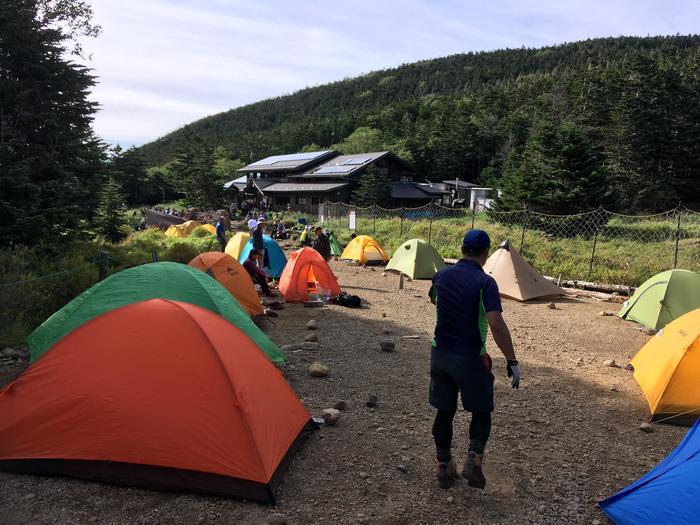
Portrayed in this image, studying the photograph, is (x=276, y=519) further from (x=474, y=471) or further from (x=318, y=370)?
(x=318, y=370)

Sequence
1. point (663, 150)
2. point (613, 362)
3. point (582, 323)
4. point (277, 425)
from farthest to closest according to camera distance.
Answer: point (663, 150), point (582, 323), point (613, 362), point (277, 425)

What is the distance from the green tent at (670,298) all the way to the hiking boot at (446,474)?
6701 millimetres

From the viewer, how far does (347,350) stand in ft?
22.9

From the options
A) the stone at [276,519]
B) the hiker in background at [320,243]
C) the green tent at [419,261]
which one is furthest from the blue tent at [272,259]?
the stone at [276,519]

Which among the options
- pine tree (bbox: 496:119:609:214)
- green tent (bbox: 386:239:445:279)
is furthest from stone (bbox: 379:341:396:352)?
pine tree (bbox: 496:119:609:214)

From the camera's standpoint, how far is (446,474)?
348 cm

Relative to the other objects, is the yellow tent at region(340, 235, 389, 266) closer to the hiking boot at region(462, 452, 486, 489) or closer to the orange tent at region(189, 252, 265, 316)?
the orange tent at region(189, 252, 265, 316)

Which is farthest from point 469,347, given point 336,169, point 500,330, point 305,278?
point 336,169

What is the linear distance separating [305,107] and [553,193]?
4429 inches

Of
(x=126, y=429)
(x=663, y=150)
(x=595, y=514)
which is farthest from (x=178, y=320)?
(x=663, y=150)

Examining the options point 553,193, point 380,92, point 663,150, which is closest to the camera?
point 553,193

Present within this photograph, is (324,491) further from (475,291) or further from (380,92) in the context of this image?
(380,92)

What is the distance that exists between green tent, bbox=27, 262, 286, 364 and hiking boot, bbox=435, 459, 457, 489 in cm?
254

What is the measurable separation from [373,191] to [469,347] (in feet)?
113
